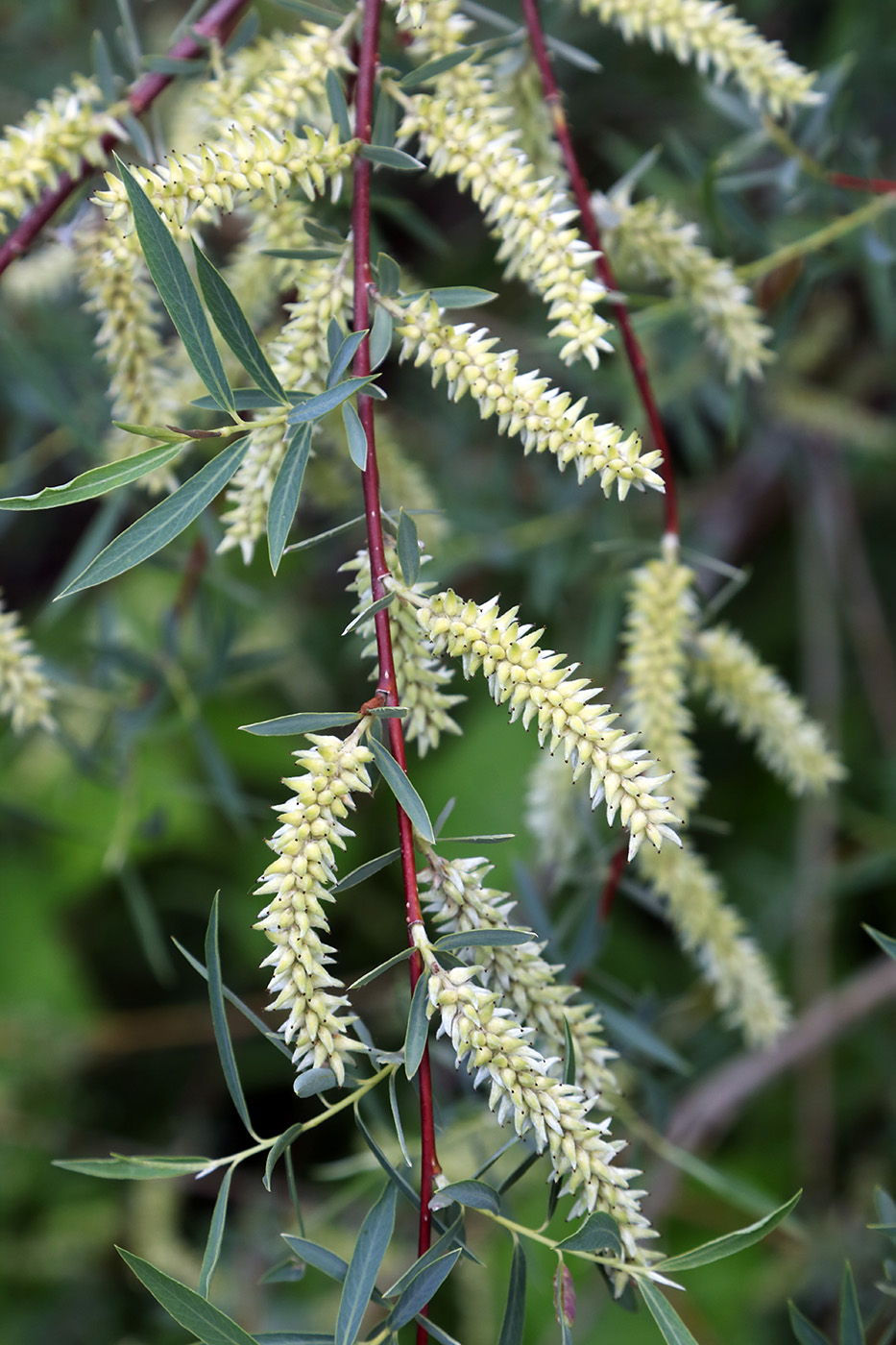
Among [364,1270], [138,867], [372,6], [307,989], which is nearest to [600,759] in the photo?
[307,989]

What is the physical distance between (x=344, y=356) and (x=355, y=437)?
1.8 inches

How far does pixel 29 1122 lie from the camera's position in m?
1.79

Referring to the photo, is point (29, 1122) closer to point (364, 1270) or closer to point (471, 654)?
point (364, 1270)

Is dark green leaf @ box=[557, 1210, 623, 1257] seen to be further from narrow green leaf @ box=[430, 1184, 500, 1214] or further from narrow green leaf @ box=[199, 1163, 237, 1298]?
narrow green leaf @ box=[199, 1163, 237, 1298]

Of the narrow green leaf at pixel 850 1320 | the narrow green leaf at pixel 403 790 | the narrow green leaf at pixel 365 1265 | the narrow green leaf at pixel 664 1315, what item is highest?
the narrow green leaf at pixel 403 790

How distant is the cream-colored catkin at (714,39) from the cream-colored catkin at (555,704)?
50 centimetres

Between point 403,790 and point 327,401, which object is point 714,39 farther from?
point 403,790

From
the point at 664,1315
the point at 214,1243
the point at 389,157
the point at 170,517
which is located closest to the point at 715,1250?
the point at 664,1315

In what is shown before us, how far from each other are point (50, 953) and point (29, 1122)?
1.00 ft

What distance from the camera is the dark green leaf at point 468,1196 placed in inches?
22.0

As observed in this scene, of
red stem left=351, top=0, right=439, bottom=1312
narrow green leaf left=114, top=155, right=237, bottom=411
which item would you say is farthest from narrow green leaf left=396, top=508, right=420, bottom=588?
narrow green leaf left=114, top=155, right=237, bottom=411

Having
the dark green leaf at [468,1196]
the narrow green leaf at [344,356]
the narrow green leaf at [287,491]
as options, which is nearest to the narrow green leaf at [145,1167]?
the dark green leaf at [468,1196]

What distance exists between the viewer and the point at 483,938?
0.55 meters

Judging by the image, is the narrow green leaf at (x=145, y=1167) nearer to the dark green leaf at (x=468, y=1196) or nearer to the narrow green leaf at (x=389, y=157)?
the dark green leaf at (x=468, y=1196)
